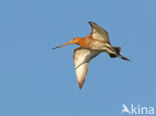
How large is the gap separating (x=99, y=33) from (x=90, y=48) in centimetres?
86

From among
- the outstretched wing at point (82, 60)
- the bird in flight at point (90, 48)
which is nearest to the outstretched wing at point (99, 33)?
the bird in flight at point (90, 48)

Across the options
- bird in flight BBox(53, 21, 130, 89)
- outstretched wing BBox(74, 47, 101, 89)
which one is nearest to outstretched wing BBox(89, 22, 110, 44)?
bird in flight BBox(53, 21, 130, 89)

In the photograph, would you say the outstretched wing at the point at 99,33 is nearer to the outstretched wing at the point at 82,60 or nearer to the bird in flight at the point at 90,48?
the bird in flight at the point at 90,48

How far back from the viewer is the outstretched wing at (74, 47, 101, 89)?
2373 cm

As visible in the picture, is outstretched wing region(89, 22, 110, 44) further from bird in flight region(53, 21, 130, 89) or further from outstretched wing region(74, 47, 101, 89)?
outstretched wing region(74, 47, 101, 89)

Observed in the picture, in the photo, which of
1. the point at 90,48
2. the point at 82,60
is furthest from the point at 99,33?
the point at 82,60

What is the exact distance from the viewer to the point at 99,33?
72.7ft

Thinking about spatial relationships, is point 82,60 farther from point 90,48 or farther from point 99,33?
point 99,33

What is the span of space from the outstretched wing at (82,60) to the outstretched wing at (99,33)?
160cm

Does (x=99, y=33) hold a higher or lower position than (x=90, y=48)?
higher

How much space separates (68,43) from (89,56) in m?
1.40

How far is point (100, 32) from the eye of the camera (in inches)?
869

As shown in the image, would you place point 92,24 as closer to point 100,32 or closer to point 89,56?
point 100,32

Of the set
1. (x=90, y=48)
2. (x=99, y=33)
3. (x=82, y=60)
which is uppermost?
(x=99, y=33)
